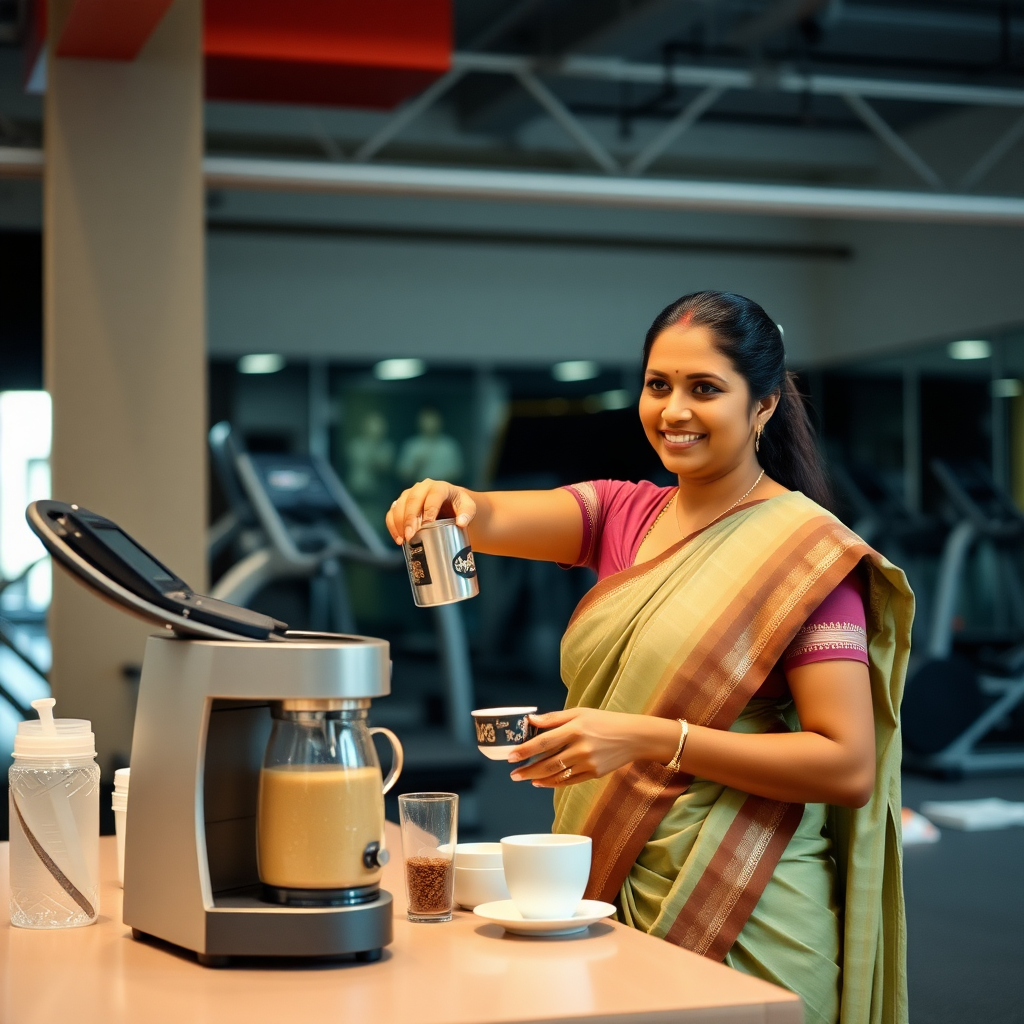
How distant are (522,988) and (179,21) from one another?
3798 mm

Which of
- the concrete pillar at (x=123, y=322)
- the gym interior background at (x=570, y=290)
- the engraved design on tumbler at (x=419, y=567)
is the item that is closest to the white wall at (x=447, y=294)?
the gym interior background at (x=570, y=290)

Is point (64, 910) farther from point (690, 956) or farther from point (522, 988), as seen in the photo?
point (690, 956)

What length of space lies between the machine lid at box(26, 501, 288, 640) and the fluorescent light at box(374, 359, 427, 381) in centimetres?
875

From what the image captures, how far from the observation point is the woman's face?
1655mm

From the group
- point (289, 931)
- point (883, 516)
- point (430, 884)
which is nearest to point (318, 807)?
point (289, 931)

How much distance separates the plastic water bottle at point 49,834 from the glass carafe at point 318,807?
0.85ft

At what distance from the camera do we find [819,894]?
1612 millimetres

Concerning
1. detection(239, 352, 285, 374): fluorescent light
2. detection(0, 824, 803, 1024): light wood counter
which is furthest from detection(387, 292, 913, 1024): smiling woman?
detection(239, 352, 285, 374): fluorescent light

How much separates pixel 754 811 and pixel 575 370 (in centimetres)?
886

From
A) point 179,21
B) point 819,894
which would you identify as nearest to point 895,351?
point 179,21

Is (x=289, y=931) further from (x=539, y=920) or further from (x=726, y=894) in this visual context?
(x=726, y=894)

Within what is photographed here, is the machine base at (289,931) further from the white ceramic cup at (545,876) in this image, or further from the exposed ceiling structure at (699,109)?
the exposed ceiling structure at (699,109)

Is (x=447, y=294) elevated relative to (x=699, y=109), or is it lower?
lower

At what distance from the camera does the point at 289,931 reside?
1.18 metres
